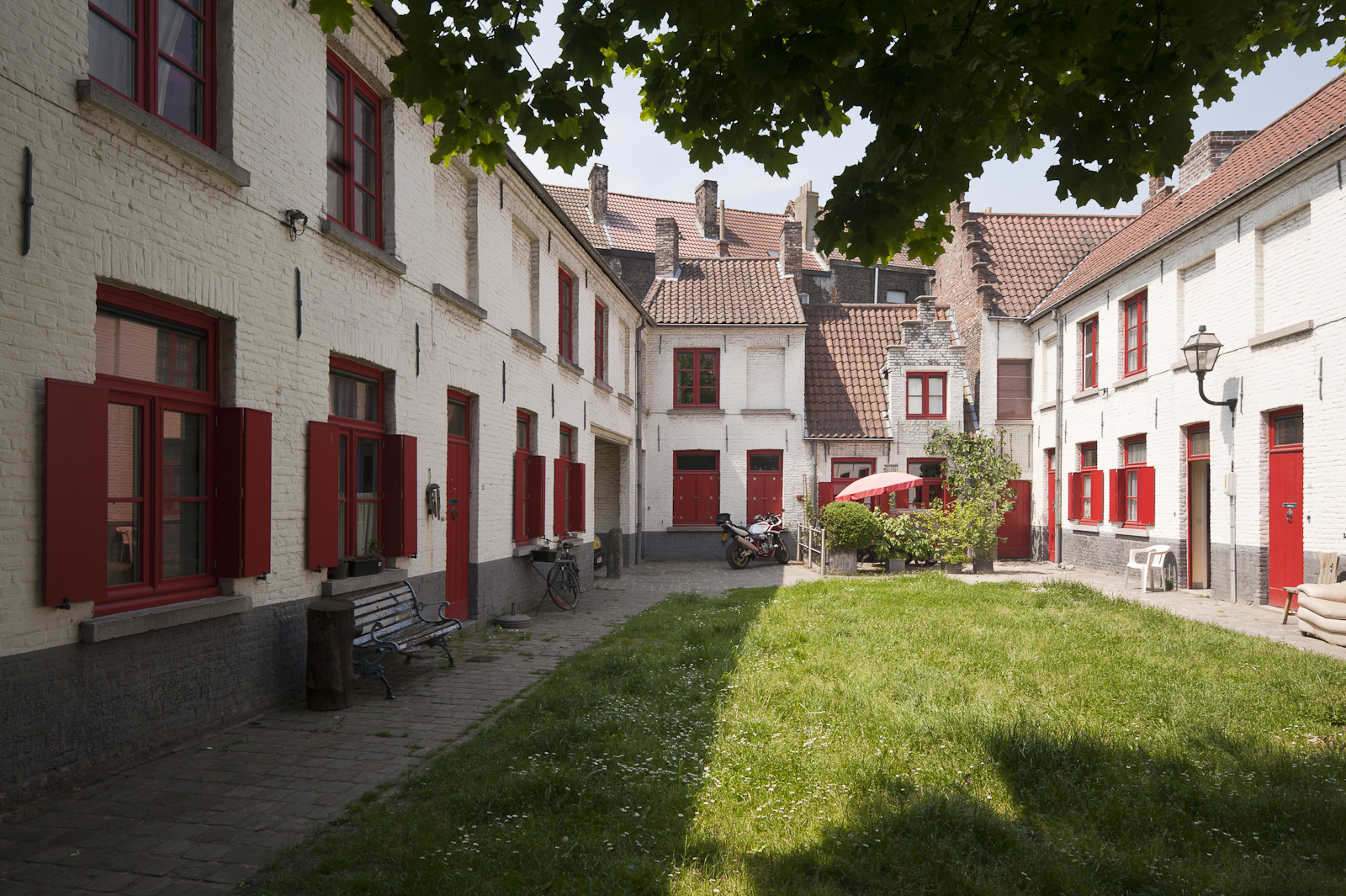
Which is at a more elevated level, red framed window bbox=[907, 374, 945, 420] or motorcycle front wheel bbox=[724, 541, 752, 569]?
red framed window bbox=[907, 374, 945, 420]

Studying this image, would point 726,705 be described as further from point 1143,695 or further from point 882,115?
point 882,115

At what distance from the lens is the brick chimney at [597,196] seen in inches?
1068

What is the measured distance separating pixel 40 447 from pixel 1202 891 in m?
5.48

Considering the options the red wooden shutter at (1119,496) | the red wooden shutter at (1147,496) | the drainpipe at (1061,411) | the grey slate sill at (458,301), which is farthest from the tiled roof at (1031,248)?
the grey slate sill at (458,301)

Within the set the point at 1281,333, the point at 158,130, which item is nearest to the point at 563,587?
the point at 158,130

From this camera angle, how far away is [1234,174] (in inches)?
540

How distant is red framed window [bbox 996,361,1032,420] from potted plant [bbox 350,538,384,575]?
16695 mm

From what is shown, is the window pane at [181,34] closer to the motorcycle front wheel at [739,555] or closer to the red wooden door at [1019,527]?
the motorcycle front wheel at [739,555]

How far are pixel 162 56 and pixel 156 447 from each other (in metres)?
2.36

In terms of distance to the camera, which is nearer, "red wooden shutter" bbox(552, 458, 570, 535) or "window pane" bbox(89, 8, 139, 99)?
"window pane" bbox(89, 8, 139, 99)

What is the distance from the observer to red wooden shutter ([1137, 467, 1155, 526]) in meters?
14.8

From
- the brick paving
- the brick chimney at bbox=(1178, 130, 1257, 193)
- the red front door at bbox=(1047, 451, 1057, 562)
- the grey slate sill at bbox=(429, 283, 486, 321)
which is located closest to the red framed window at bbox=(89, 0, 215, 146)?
the grey slate sill at bbox=(429, 283, 486, 321)

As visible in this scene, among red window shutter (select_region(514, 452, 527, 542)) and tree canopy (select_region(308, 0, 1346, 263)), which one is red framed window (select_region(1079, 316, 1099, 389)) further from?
tree canopy (select_region(308, 0, 1346, 263))

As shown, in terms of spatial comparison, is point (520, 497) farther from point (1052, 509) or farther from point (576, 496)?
point (1052, 509)
